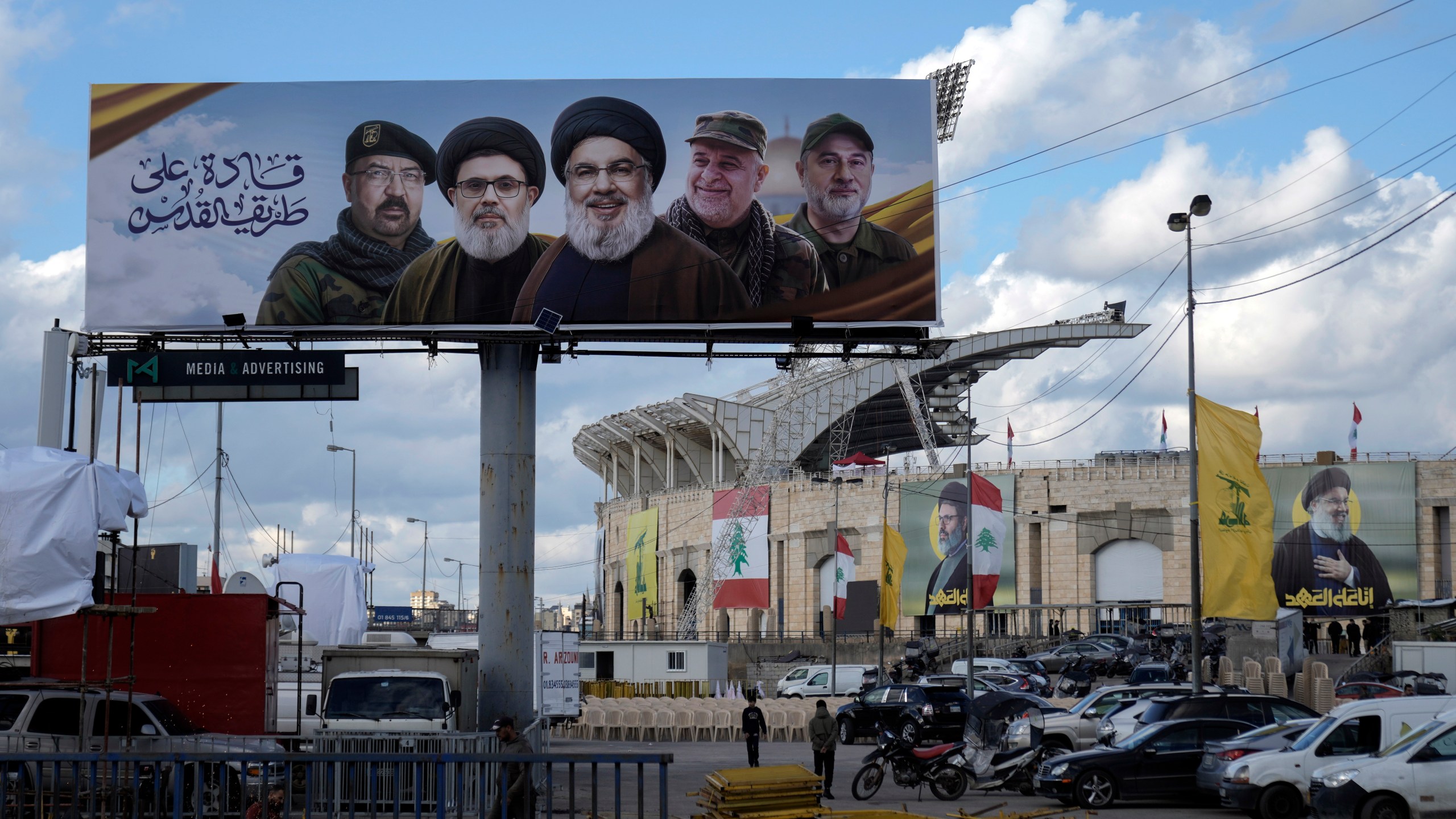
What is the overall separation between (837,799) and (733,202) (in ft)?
37.1

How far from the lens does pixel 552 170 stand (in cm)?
2619

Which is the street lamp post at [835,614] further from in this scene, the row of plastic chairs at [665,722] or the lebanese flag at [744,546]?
the row of plastic chairs at [665,722]

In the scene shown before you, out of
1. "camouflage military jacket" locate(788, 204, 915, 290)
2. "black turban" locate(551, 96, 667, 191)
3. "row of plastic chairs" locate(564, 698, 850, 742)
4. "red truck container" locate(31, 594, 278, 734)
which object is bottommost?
"row of plastic chairs" locate(564, 698, 850, 742)

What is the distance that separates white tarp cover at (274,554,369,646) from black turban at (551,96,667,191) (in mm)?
10224

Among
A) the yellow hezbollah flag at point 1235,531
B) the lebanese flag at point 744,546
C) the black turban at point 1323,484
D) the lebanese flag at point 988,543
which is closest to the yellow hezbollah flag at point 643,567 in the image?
the lebanese flag at point 744,546

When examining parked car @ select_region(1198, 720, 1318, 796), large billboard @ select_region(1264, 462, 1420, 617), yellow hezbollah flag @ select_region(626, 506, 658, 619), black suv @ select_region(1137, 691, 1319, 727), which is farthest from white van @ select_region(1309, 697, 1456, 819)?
yellow hezbollah flag @ select_region(626, 506, 658, 619)

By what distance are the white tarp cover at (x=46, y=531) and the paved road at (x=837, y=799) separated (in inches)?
241

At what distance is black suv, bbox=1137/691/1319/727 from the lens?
20.0 meters

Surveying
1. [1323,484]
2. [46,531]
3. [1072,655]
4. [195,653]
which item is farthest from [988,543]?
[46,531]

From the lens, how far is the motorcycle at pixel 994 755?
19828 mm

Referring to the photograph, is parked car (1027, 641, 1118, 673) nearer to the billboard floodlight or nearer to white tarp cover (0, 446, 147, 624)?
the billboard floodlight

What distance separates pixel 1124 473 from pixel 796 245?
4612 cm

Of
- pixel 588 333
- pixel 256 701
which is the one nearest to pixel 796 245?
pixel 588 333

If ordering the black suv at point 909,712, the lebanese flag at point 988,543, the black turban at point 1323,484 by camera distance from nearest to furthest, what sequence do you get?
the black suv at point 909,712 < the black turban at point 1323,484 < the lebanese flag at point 988,543
